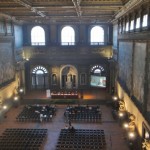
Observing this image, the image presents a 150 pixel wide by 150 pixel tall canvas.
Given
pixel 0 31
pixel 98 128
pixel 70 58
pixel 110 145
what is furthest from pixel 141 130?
pixel 70 58

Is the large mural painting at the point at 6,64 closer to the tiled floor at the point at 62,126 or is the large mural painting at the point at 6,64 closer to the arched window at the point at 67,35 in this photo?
the tiled floor at the point at 62,126

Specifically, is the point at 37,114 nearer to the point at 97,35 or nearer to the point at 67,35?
the point at 67,35

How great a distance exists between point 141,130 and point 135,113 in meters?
2.18

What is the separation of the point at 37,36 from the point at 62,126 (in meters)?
16.3

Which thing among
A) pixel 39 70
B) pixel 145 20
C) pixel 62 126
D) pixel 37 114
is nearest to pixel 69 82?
pixel 39 70

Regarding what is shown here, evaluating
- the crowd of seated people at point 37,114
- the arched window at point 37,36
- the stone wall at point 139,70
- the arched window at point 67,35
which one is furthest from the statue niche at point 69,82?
the stone wall at point 139,70

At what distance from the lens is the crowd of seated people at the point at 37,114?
1011 inches

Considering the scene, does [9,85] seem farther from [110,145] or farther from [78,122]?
[110,145]

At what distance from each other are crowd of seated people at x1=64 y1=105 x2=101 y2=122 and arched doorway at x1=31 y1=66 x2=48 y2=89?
32.9 ft

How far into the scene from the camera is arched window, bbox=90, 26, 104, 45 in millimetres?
35062

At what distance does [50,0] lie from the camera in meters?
17.4

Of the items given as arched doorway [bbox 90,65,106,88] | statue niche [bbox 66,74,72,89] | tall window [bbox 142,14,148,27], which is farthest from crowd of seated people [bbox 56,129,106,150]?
arched doorway [bbox 90,65,106,88]

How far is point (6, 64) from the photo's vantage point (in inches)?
1066

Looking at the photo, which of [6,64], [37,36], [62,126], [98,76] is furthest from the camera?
[98,76]
